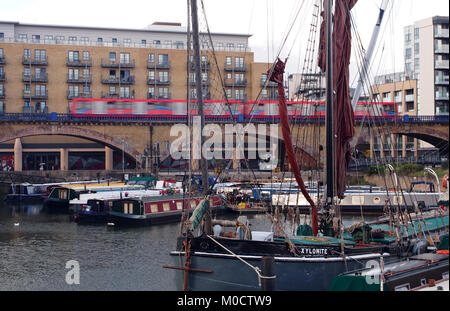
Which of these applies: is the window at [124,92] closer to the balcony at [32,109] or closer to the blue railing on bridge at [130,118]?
the balcony at [32,109]

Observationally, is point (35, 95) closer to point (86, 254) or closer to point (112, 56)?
point (112, 56)

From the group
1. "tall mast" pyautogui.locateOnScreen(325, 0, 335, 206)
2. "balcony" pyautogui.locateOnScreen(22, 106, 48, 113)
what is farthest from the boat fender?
"balcony" pyautogui.locateOnScreen(22, 106, 48, 113)

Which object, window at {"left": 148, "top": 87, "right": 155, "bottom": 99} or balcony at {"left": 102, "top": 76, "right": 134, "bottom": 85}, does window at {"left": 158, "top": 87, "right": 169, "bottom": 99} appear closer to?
window at {"left": 148, "top": 87, "right": 155, "bottom": 99}

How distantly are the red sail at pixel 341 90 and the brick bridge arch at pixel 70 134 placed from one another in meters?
45.8

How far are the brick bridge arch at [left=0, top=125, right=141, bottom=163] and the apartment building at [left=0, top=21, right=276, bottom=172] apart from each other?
49.5 feet

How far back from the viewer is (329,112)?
1962 cm

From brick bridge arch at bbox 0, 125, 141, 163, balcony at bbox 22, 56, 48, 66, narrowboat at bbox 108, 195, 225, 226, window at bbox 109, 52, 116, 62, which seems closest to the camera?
narrowboat at bbox 108, 195, 225, 226

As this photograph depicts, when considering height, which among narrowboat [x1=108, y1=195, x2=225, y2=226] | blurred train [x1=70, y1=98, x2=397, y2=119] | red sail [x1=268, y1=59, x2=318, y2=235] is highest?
blurred train [x1=70, y1=98, x2=397, y2=119]

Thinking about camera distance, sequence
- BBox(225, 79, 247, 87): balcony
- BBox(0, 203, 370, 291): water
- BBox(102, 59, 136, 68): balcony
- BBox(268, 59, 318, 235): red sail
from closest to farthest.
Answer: BBox(268, 59, 318, 235): red sail < BBox(0, 203, 370, 291): water < BBox(102, 59, 136, 68): balcony < BBox(225, 79, 247, 87): balcony

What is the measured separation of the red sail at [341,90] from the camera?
2000cm

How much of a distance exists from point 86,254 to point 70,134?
121 feet

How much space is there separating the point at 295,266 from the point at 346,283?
2093 millimetres

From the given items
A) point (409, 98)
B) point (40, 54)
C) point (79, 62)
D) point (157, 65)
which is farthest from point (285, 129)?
point (409, 98)

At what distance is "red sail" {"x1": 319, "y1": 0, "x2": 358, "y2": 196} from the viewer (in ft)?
65.6
